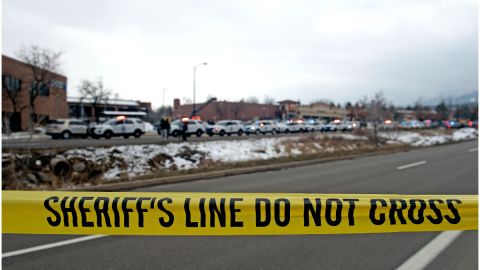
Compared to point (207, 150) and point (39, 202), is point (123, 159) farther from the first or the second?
point (39, 202)

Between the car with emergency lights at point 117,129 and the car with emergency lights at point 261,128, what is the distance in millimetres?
12457

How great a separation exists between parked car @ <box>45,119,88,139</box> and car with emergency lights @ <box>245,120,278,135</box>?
1620 centimetres

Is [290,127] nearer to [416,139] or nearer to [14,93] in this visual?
[416,139]

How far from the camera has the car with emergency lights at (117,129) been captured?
1014 inches

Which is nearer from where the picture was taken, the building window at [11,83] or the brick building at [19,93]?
the brick building at [19,93]

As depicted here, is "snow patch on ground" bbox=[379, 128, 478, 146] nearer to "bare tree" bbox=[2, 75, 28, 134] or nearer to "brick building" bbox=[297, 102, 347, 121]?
"bare tree" bbox=[2, 75, 28, 134]

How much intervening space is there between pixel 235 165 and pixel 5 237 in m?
8.89

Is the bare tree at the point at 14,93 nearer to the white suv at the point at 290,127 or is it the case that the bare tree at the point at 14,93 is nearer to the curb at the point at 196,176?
the white suv at the point at 290,127

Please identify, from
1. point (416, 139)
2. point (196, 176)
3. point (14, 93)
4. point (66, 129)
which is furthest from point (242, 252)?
point (14, 93)

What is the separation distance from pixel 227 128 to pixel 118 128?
36.5ft

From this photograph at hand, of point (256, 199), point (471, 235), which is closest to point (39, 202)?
point (256, 199)

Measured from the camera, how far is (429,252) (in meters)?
4.46

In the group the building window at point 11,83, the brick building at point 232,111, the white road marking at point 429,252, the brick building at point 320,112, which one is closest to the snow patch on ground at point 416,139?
the white road marking at point 429,252

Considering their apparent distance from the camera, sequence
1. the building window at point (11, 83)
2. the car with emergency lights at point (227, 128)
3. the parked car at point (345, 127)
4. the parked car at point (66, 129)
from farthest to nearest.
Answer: the parked car at point (345, 127) → the building window at point (11, 83) → the car with emergency lights at point (227, 128) → the parked car at point (66, 129)
